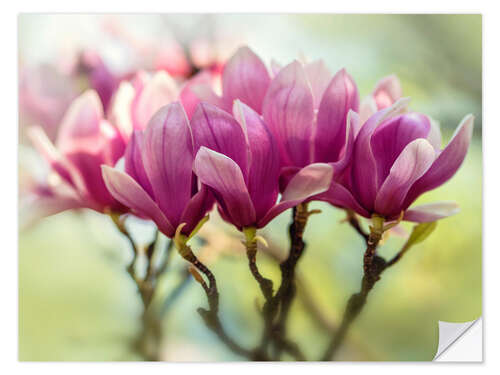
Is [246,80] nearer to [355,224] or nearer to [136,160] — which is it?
[136,160]

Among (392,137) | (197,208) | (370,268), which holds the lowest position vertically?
(370,268)

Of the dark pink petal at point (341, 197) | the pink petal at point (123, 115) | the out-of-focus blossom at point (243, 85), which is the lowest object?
the dark pink petal at point (341, 197)

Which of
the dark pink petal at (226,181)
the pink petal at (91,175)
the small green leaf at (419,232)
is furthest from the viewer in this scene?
the small green leaf at (419,232)

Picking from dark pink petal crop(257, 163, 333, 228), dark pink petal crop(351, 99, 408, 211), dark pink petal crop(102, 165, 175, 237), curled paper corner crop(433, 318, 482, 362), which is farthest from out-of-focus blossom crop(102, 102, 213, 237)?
curled paper corner crop(433, 318, 482, 362)

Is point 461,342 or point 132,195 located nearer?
point 132,195

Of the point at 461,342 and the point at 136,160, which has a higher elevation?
the point at 136,160

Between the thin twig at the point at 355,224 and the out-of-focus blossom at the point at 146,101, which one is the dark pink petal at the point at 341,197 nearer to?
the thin twig at the point at 355,224

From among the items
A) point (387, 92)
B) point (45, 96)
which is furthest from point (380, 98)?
point (45, 96)

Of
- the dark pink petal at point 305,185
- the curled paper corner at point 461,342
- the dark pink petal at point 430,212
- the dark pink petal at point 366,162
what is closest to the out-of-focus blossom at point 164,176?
the dark pink petal at point 305,185
